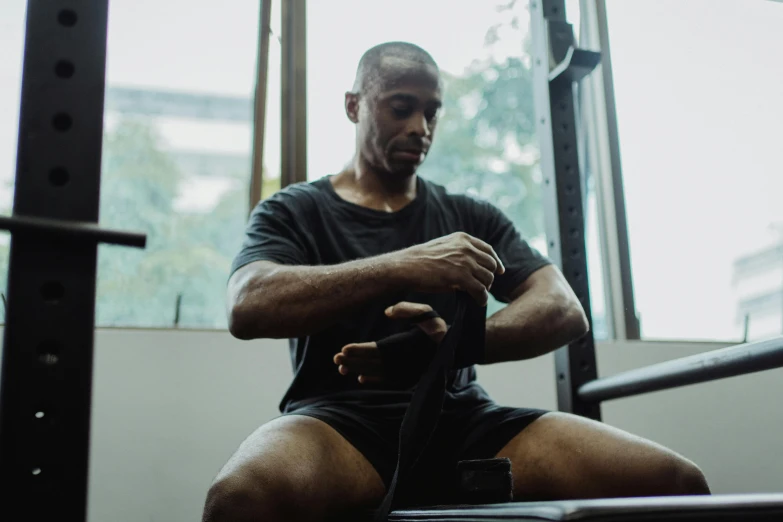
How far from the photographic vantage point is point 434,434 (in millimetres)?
1414

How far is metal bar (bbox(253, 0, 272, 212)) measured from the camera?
2.28m

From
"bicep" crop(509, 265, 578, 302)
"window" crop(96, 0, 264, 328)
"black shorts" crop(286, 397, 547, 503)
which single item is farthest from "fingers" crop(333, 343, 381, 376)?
"window" crop(96, 0, 264, 328)

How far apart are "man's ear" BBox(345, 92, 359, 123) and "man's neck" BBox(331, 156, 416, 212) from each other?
12cm

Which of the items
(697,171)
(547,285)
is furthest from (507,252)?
(697,171)

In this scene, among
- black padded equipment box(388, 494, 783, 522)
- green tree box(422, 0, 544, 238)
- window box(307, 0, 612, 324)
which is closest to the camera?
black padded equipment box(388, 494, 783, 522)

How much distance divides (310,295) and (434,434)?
346 mm

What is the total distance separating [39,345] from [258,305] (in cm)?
55

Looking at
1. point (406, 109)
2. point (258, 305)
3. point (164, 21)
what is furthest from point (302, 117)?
point (258, 305)

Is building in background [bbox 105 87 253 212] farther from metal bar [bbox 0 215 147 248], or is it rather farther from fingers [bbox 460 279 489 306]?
metal bar [bbox 0 215 147 248]

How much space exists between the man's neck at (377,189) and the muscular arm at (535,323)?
0.35m

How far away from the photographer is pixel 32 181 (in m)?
0.85

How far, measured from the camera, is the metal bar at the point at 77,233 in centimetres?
82

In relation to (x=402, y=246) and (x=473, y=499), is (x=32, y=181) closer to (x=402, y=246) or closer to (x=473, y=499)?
(x=473, y=499)

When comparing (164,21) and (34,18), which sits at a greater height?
(164,21)
